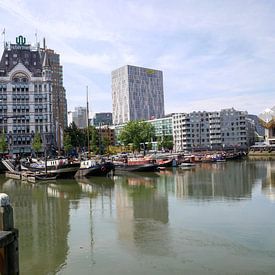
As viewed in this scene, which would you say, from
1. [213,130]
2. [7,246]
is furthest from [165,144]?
[7,246]

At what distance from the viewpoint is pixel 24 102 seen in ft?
386

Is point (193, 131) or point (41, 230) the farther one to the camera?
point (193, 131)

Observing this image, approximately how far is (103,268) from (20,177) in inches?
2146

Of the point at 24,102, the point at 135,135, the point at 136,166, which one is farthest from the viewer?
the point at 135,135

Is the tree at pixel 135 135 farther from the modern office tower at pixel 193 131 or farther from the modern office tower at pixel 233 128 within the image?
the modern office tower at pixel 233 128

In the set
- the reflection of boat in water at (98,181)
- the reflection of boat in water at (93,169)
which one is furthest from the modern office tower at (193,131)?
the reflection of boat in water at (98,181)

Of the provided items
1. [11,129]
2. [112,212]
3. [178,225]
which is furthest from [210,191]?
[11,129]

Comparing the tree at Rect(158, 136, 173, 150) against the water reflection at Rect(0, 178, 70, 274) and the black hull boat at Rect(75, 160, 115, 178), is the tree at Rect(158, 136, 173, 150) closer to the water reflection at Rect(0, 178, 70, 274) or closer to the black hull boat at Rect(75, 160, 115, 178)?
the black hull boat at Rect(75, 160, 115, 178)

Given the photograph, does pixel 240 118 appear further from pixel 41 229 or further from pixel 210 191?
pixel 41 229

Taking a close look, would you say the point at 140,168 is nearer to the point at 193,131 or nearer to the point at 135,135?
the point at 135,135

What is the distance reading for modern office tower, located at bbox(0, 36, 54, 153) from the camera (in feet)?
383

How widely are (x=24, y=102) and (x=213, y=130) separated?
104 meters

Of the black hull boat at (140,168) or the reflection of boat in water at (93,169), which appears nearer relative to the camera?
the reflection of boat in water at (93,169)

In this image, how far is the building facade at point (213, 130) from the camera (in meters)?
193
